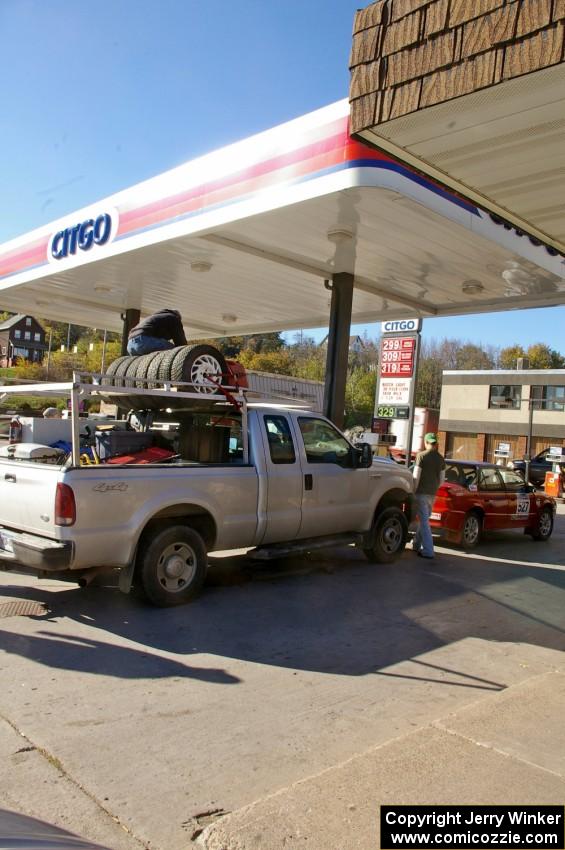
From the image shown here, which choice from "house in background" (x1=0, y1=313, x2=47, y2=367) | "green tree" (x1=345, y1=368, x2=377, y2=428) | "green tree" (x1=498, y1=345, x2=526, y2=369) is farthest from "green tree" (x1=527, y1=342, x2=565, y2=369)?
"house in background" (x1=0, y1=313, x2=47, y2=367)

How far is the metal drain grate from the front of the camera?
6.10 metres

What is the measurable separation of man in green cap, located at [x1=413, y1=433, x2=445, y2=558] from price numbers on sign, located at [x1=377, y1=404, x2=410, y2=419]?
6.64 metres

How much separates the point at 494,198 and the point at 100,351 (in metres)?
60.6

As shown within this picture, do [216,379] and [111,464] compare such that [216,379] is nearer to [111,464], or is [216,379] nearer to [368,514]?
[111,464]

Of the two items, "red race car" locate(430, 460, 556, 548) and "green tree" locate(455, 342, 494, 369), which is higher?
"green tree" locate(455, 342, 494, 369)

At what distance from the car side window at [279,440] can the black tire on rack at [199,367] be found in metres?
0.77

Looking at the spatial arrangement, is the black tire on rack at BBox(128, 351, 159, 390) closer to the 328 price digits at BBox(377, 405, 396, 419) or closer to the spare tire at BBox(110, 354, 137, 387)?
the spare tire at BBox(110, 354, 137, 387)

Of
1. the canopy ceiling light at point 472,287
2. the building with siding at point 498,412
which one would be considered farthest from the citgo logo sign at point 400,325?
the building with siding at point 498,412

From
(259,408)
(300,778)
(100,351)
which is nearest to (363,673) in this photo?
(300,778)

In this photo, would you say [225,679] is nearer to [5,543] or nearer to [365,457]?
[5,543]

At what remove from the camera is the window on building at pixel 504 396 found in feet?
147

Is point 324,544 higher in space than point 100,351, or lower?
lower

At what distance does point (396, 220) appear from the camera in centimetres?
831

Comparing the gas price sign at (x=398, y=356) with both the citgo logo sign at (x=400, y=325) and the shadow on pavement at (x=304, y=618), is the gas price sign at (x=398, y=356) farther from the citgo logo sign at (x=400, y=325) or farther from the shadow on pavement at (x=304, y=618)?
the shadow on pavement at (x=304, y=618)
